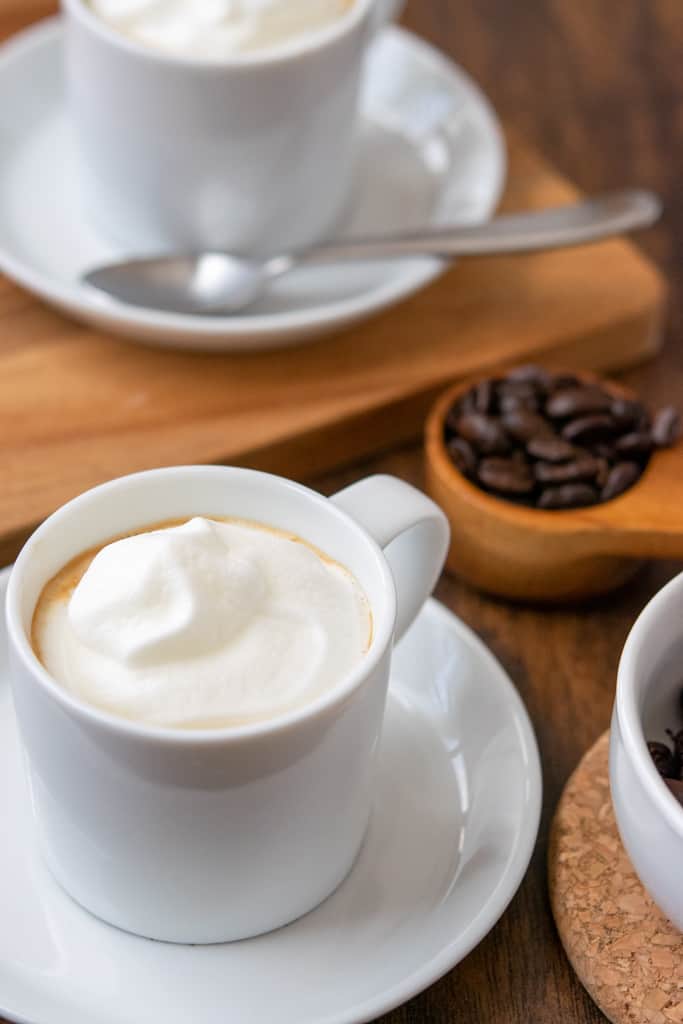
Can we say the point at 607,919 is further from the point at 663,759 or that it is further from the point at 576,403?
the point at 576,403

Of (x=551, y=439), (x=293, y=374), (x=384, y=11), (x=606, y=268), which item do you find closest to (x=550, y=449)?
(x=551, y=439)

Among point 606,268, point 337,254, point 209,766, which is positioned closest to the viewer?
point 209,766

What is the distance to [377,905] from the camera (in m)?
0.79

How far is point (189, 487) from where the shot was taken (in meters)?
0.80

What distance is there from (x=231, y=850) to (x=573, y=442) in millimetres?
501

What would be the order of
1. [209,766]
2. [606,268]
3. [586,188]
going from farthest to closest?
[586,188], [606,268], [209,766]

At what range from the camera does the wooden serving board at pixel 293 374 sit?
1138 mm

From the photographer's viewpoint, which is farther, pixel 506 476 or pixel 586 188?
pixel 586 188

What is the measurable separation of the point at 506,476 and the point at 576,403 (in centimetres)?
9

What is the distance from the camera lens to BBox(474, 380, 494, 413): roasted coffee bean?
110 cm

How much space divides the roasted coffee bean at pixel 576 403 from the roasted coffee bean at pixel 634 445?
3 cm

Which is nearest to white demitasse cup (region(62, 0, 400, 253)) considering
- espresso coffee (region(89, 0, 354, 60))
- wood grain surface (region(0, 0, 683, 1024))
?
espresso coffee (region(89, 0, 354, 60))

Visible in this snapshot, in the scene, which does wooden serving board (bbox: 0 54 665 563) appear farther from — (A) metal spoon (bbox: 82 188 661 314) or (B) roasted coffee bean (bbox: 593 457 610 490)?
(B) roasted coffee bean (bbox: 593 457 610 490)

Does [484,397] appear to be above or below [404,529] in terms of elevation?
below
